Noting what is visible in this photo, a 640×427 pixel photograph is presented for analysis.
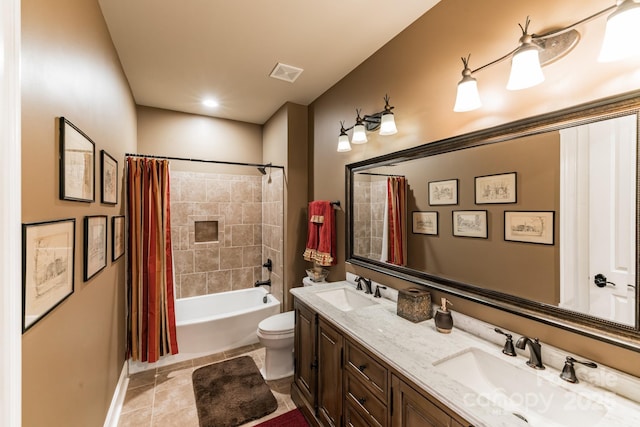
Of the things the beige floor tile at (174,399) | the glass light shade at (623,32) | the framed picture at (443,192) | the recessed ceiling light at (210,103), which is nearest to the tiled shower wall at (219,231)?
the recessed ceiling light at (210,103)

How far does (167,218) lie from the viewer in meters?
2.65

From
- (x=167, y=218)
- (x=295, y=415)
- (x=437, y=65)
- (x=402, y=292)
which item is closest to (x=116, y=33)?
(x=167, y=218)

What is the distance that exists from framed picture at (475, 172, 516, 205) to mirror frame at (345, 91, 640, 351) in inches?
7.1

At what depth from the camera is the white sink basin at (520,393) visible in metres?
0.90

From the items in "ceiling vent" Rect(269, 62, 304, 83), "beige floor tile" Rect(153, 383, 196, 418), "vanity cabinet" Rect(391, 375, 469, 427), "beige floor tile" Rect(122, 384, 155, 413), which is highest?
"ceiling vent" Rect(269, 62, 304, 83)

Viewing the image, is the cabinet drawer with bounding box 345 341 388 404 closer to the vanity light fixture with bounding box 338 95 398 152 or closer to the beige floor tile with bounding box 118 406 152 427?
the vanity light fixture with bounding box 338 95 398 152

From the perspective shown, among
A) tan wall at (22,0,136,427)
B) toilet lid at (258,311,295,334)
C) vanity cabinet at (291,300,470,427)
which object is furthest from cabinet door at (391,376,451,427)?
toilet lid at (258,311,295,334)

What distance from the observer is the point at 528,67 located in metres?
1.08

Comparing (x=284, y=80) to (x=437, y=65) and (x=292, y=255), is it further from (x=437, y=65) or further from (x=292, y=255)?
(x=292, y=255)

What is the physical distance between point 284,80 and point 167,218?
1782mm

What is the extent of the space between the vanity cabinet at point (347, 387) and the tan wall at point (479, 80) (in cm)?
59

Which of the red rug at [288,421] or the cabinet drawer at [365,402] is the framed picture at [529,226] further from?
the red rug at [288,421]

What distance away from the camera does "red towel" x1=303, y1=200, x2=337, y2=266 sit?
2.58 m

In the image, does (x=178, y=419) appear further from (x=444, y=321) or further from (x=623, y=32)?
(x=623, y=32)
